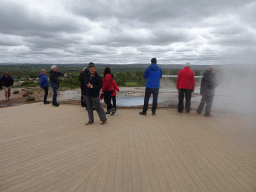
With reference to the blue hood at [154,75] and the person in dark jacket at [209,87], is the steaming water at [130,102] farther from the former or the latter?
the person in dark jacket at [209,87]

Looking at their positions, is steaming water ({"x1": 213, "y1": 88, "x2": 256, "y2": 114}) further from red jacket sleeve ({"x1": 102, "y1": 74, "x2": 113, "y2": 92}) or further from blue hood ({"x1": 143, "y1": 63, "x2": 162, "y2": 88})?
red jacket sleeve ({"x1": 102, "y1": 74, "x2": 113, "y2": 92})

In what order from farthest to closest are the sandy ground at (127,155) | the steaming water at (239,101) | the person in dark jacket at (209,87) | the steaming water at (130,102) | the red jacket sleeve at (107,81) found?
the steaming water at (130,102)
the steaming water at (239,101)
the person in dark jacket at (209,87)
the red jacket sleeve at (107,81)
the sandy ground at (127,155)

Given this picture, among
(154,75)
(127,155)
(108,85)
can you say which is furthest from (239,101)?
(127,155)

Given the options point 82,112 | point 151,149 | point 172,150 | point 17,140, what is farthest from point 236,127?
point 17,140

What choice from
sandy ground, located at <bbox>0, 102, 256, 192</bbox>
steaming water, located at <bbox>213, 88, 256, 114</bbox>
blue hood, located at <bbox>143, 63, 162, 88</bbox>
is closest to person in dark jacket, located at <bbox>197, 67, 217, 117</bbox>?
sandy ground, located at <bbox>0, 102, 256, 192</bbox>

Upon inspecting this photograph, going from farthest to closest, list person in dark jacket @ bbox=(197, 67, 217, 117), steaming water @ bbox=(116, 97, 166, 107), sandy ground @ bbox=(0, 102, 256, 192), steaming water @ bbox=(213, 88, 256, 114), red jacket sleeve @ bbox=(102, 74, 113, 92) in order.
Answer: steaming water @ bbox=(116, 97, 166, 107) → steaming water @ bbox=(213, 88, 256, 114) → person in dark jacket @ bbox=(197, 67, 217, 117) → red jacket sleeve @ bbox=(102, 74, 113, 92) → sandy ground @ bbox=(0, 102, 256, 192)

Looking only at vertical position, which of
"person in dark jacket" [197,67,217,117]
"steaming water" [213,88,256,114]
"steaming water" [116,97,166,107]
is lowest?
"steaming water" [116,97,166,107]

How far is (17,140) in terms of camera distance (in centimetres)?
440

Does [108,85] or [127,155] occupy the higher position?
[108,85]

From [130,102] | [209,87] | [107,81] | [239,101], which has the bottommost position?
[130,102]

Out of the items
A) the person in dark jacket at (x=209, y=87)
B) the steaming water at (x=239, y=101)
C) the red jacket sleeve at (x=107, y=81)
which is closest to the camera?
the red jacket sleeve at (x=107, y=81)

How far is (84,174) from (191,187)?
185 cm

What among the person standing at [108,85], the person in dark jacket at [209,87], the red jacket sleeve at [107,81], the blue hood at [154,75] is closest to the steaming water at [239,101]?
the person in dark jacket at [209,87]

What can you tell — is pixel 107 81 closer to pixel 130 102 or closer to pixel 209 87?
pixel 209 87
